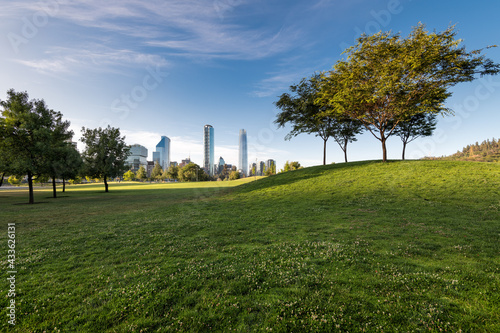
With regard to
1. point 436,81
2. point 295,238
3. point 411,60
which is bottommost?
point 295,238

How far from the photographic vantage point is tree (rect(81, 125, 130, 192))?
51.5 meters

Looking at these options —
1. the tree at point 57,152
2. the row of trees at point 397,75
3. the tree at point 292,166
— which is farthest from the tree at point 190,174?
the row of trees at point 397,75

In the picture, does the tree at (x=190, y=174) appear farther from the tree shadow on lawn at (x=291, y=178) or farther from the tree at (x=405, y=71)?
the tree at (x=405, y=71)

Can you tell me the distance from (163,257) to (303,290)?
663 cm

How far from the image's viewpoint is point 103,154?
5206 cm

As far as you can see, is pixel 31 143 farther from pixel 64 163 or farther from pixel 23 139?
pixel 64 163

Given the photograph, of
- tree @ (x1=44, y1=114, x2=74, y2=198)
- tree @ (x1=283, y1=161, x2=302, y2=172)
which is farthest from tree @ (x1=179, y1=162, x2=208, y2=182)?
tree @ (x1=44, y1=114, x2=74, y2=198)

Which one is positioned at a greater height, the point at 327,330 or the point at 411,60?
the point at 411,60

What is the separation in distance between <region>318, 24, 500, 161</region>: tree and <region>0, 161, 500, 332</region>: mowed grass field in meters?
21.8

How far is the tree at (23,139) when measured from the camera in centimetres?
2866

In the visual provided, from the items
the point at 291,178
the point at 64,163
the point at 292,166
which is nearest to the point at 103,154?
the point at 64,163

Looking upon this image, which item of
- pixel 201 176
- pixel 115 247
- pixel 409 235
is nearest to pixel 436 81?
pixel 409 235

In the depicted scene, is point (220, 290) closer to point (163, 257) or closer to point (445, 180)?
point (163, 257)

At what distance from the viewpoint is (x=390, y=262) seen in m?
7.78
